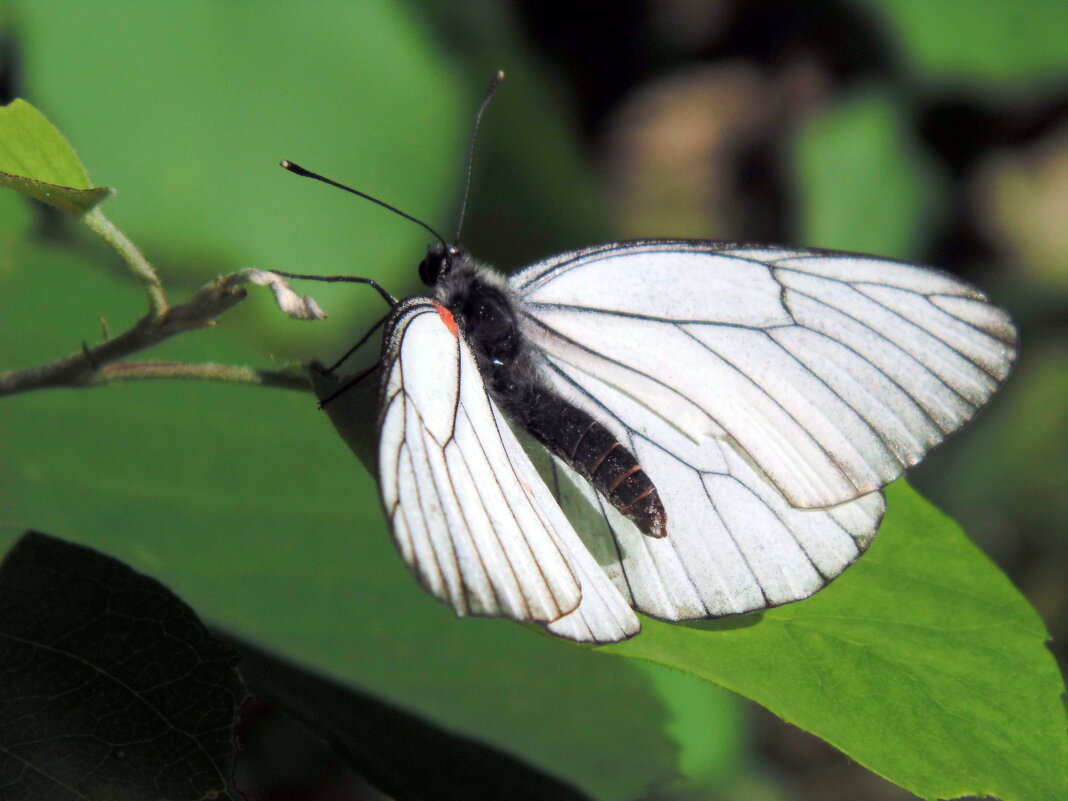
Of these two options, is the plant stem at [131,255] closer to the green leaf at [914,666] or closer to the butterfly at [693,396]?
the butterfly at [693,396]

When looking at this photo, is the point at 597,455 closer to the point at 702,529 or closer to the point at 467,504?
the point at 702,529

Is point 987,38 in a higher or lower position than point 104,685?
higher

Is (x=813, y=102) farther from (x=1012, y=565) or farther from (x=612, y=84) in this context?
(x=1012, y=565)

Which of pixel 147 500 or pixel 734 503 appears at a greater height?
pixel 734 503

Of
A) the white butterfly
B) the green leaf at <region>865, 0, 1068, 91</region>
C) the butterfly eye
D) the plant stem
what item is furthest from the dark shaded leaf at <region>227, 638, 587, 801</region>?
the green leaf at <region>865, 0, 1068, 91</region>

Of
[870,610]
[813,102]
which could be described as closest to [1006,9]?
[813,102]

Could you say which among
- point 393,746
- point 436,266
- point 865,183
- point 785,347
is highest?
point 865,183

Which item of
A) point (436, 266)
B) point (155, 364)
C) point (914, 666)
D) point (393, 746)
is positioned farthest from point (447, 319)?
point (914, 666)
